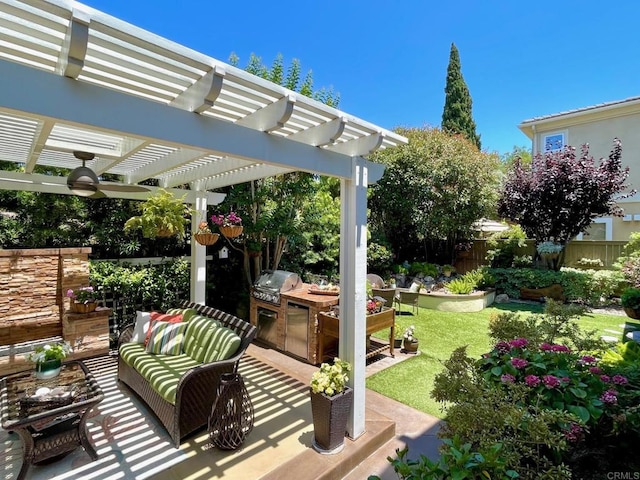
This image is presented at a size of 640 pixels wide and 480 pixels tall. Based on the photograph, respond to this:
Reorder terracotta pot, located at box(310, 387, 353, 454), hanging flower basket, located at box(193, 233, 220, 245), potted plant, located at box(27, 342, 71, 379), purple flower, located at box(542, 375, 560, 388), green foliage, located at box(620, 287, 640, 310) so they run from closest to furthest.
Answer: purple flower, located at box(542, 375, 560, 388)
terracotta pot, located at box(310, 387, 353, 454)
potted plant, located at box(27, 342, 71, 379)
hanging flower basket, located at box(193, 233, 220, 245)
green foliage, located at box(620, 287, 640, 310)

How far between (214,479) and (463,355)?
228cm

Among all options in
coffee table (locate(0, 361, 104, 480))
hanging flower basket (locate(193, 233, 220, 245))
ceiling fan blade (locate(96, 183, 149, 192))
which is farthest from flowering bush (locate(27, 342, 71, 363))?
hanging flower basket (locate(193, 233, 220, 245))

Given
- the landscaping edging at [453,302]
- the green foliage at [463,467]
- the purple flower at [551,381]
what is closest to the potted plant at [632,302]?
the landscaping edging at [453,302]

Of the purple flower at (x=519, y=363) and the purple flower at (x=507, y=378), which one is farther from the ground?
the purple flower at (x=519, y=363)

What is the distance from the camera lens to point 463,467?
60.6 inches

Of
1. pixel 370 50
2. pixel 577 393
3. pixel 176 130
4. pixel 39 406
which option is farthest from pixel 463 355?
pixel 370 50

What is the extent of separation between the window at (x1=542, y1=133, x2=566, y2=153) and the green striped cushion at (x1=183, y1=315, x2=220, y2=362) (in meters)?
15.1

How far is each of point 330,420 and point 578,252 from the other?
41.2 feet

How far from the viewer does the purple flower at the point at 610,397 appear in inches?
80.4

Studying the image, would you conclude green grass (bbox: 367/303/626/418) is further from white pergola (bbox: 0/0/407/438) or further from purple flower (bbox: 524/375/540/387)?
white pergola (bbox: 0/0/407/438)

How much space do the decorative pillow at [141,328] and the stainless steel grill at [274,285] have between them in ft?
6.49

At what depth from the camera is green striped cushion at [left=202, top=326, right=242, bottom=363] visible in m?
3.57

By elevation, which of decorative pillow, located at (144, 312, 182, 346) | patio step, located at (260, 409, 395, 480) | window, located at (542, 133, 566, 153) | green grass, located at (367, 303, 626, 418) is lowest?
green grass, located at (367, 303, 626, 418)

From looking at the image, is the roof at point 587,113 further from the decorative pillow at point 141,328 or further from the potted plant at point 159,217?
the decorative pillow at point 141,328
